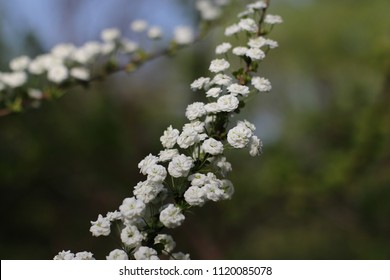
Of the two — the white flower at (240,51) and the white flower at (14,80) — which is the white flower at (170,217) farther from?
the white flower at (14,80)

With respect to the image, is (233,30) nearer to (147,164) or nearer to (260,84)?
(260,84)

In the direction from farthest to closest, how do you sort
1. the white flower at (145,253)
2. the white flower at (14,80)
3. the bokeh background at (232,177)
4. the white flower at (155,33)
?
the bokeh background at (232,177), the white flower at (155,33), the white flower at (14,80), the white flower at (145,253)

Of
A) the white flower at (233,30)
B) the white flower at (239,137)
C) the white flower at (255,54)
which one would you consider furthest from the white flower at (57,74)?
the white flower at (239,137)

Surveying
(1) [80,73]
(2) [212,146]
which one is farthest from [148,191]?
(1) [80,73]

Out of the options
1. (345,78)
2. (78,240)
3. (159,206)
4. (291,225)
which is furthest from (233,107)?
(345,78)
